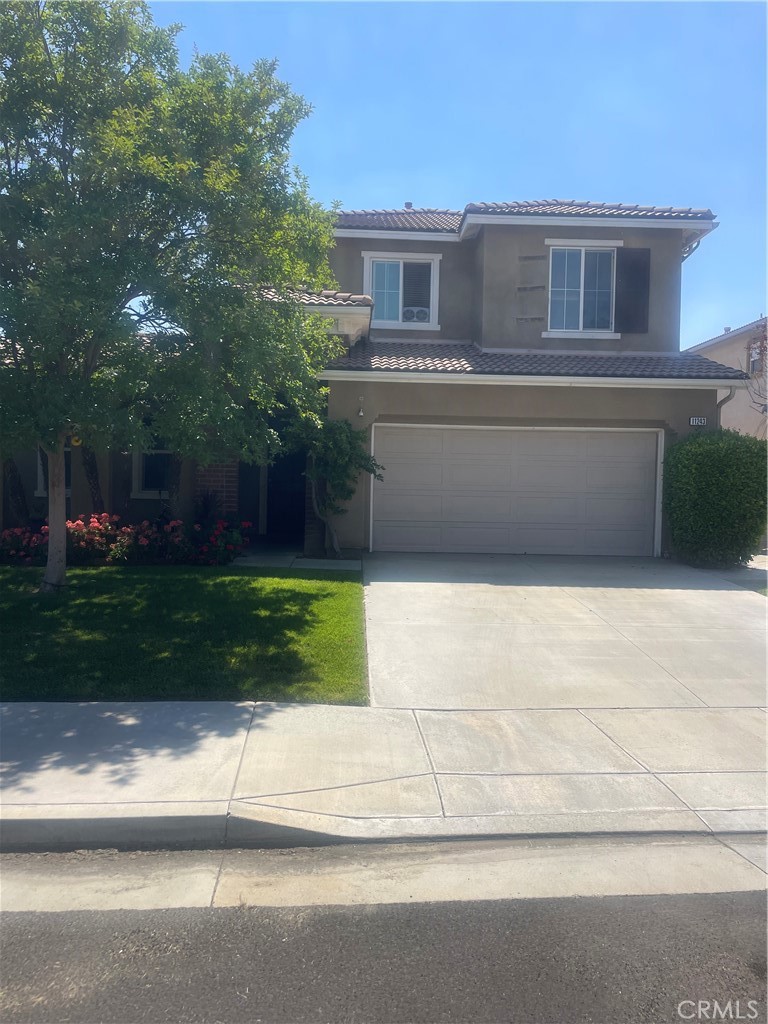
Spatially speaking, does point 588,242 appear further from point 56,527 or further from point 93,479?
point 56,527

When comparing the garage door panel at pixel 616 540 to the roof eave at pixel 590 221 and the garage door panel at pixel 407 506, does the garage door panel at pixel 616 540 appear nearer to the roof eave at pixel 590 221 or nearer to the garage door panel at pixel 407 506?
the garage door panel at pixel 407 506

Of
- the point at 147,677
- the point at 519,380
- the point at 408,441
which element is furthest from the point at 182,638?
the point at 519,380

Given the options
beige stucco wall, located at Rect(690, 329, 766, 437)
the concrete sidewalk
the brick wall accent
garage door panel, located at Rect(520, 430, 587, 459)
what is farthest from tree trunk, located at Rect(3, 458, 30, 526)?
beige stucco wall, located at Rect(690, 329, 766, 437)

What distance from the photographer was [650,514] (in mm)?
14961

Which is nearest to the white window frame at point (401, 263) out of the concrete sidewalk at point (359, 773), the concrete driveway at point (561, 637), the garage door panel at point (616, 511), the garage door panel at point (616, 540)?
the garage door panel at point (616, 511)

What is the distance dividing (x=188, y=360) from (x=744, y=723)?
581 cm

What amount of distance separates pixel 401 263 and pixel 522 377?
14.6 feet

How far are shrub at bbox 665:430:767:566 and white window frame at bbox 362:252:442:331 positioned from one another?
563cm

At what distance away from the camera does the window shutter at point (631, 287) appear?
52.1ft

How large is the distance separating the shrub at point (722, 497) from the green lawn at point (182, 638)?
18.4ft

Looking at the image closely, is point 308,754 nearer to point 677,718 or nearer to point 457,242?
point 677,718

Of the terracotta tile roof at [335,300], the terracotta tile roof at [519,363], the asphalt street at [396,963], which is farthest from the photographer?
the terracotta tile roof at [519,363]

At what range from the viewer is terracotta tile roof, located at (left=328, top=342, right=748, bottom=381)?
14.0 meters

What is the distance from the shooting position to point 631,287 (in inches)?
625
